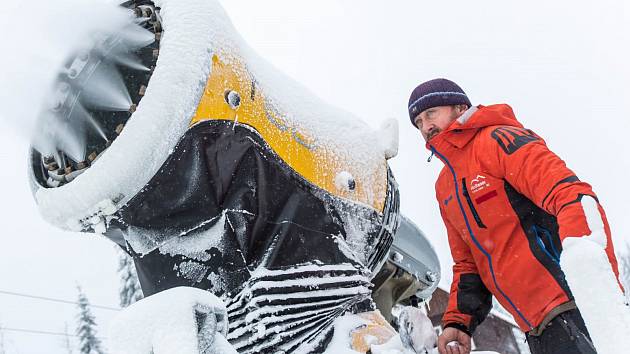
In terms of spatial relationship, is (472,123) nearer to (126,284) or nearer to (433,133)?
(433,133)

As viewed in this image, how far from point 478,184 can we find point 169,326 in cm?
138

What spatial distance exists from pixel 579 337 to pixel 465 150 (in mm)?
793

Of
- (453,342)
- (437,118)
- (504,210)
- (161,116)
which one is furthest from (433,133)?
(161,116)

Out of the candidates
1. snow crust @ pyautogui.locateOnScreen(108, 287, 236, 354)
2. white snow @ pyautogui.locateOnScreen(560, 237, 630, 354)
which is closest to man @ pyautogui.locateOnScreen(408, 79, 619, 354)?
white snow @ pyautogui.locateOnScreen(560, 237, 630, 354)

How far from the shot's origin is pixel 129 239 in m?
2.03

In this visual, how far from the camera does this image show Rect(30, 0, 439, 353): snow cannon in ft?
6.01

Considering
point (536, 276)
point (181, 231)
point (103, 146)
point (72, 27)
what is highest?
point (72, 27)

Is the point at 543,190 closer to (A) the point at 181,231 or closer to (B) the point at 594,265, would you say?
(B) the point at 594,265

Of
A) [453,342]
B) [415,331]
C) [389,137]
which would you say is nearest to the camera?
[415,331]

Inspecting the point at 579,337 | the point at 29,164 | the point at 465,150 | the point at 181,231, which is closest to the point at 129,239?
the point at 181,231

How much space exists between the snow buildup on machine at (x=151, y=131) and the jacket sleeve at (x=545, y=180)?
3.56 ft

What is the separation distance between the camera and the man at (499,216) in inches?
82.4

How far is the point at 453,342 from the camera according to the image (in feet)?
7.81

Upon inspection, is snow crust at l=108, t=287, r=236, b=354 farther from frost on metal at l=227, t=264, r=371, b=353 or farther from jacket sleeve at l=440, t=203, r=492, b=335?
Result: jacket sleeve at l=440, t=203, r=492, b=335
